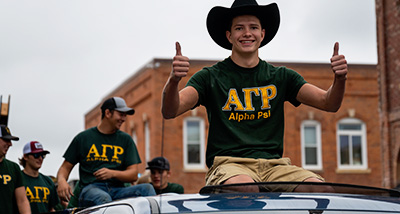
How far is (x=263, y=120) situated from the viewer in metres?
4.35

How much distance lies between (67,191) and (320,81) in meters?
30.5

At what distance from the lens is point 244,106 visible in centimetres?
434

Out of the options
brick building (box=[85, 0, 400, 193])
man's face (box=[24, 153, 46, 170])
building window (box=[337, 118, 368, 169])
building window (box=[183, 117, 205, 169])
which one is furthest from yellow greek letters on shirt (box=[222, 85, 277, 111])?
building window (box=[337, 118, 368, 169])

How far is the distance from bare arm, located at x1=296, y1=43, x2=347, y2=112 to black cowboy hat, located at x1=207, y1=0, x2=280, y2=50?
0.42 metres

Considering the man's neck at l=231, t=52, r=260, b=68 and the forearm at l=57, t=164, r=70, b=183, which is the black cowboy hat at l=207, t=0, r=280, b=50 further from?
the forearm at l=57, t=164, r=70, b=183

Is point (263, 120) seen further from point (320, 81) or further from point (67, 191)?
point (320, 81)

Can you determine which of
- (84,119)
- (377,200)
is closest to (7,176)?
(377,200)

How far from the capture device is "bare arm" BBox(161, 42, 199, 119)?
3.92 m

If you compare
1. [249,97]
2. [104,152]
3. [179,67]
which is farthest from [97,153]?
[179,67]

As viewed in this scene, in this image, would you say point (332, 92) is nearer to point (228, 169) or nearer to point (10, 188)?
point (228, 169)

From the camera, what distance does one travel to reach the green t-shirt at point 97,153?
304 inches

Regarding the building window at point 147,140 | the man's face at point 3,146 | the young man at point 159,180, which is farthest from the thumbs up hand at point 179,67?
the building window at point 147,140

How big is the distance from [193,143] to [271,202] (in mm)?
32953

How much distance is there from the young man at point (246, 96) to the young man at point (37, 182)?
226 inches
